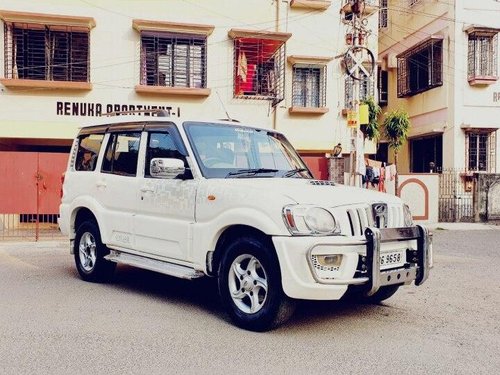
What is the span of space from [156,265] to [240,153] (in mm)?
1526

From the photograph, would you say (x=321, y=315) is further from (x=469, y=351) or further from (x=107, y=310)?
(x=107, y=310)

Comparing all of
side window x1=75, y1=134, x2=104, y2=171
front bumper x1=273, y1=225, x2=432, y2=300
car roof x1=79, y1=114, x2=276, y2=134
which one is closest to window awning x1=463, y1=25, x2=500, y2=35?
car roof x1=79, y1=114, x2=276, y2=134

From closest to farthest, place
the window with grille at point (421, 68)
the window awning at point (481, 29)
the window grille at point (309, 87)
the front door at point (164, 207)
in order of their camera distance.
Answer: the front door at point (164, 207)
the window grille at point (309, 87)
the window awning at point (481, 29)
the window with grille at point (421, 68)

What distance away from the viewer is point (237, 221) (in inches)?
210

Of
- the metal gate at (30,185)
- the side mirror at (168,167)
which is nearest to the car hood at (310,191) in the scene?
the side mirror at (168,167)

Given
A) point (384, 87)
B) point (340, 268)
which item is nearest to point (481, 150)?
point (384, 87)

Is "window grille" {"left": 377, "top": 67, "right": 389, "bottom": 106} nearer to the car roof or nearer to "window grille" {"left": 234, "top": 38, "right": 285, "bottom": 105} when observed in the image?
"window grille" {"left": 234, "top": 38, "right": 285, "bottom": 105}

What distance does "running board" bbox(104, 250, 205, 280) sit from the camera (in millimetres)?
5863

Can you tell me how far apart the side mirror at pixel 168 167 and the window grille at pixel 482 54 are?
1490cm

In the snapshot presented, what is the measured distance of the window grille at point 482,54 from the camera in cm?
1839

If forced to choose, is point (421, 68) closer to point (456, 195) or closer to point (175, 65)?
point (456, 195)

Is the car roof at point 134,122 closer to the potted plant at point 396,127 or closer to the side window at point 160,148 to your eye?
the side window at point 160,148

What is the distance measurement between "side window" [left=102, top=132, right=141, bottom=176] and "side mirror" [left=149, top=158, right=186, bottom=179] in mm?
877

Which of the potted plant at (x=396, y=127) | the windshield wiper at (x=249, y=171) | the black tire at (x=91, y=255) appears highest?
the potted plant at (x=396, y=127)
